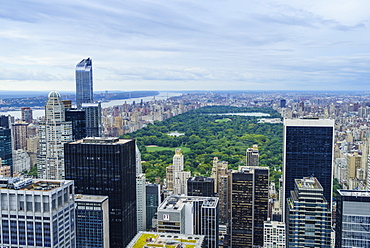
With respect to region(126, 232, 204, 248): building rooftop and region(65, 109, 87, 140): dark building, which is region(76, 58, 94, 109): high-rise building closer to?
region(65, 109, 87, 140): dark building

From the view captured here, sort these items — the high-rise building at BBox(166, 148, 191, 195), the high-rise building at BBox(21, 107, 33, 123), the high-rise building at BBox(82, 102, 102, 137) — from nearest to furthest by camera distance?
the high-rise building at BBox(82, 102, 102, 137), the high-rise building at BBox(166, 148, 191, 195), the high-rise building at BBox(21, 107, 33, 123)

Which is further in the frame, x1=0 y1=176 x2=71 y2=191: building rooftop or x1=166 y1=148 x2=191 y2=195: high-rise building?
x1=166 y1=148 x2=191 y2=195: high-rise building

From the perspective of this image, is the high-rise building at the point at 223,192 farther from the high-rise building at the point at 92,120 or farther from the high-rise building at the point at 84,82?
the high-rise building at the point at 84,82

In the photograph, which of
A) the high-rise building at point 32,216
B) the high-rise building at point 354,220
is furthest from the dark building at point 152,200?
the high-rise building at point 32,216

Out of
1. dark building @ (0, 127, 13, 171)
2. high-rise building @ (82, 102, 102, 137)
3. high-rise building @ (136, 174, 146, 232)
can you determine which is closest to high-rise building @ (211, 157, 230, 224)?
high-rise building @ (136, 174, 146, 232)

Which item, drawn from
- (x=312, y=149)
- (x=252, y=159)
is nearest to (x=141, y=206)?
(x=312, y=149)

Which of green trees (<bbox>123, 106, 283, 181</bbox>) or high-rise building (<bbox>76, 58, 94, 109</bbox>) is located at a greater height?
high-rise building (<bbox>76, 58, 94, 109</bbox>)

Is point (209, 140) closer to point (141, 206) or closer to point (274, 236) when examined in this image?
point (141, 206)

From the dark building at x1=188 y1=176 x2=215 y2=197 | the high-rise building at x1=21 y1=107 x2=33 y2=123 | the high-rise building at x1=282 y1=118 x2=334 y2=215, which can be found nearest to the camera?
the high-rise building at x1=282 y1=118 x2=334 y2=215
